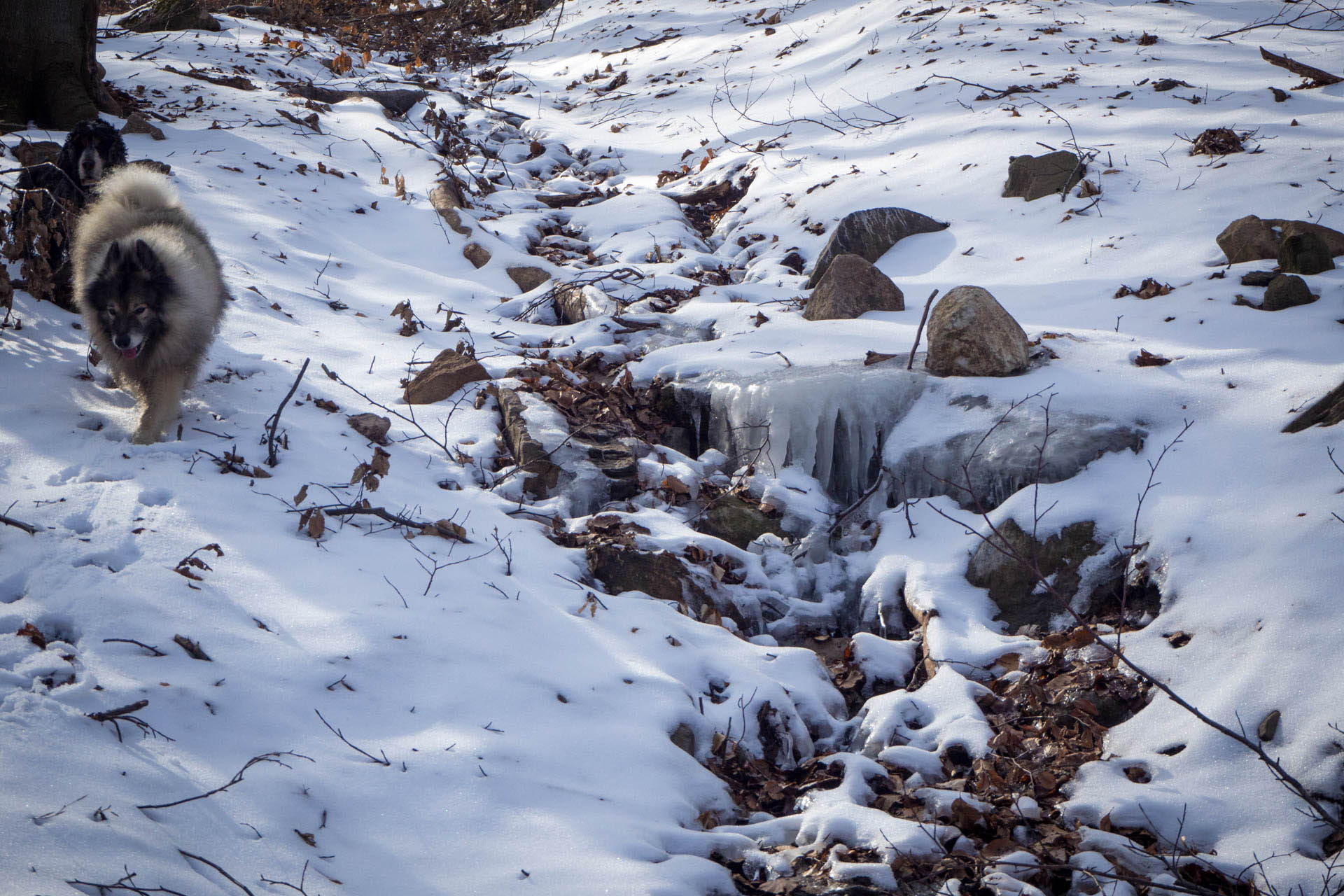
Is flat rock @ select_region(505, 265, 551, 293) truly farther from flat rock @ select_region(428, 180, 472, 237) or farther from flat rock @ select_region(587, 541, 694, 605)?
flat rock @ select_region(587, 541, 694, 605)

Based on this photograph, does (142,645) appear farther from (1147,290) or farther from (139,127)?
(139,127)

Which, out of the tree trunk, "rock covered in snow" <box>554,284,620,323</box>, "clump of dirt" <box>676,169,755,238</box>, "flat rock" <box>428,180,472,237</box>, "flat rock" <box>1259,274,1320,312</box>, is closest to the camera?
"flat rock" <box>1259,274,1320,312</box>

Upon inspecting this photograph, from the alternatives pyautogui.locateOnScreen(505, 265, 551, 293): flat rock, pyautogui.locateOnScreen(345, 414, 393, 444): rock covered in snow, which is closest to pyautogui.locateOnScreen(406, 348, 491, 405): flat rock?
pyautogui.locateOnScreen(345, 414, 393, 444): rock covered in snow

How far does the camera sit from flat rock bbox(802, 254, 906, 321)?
5777 mm

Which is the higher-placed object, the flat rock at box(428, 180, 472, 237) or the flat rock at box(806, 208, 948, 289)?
the flat rock at box(428, 180, 472, 237)

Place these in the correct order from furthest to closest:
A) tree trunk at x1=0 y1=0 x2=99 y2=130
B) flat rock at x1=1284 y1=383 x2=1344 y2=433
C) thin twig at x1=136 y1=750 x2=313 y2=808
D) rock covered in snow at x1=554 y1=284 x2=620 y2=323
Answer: tree trunk at x1=0 y1=0 x2=99 y2=130
rock covered in snow at x1=554 y1=284 x2=620 y2=323
flat rock at x1=1284 y1=383 x2=1344 y2=433
thin twig at x1=136 y1=750 x2=313 y2=808

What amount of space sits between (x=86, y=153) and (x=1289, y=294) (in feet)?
23.8

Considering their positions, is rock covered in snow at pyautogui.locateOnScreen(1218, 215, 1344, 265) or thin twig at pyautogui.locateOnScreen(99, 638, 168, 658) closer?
thin twig at pyautogui.locateOnScreen(99, 638, 168, 658)

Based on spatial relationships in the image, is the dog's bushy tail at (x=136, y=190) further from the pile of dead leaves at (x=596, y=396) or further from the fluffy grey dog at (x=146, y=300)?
the pile of dead leaves at (x=596, y=396)

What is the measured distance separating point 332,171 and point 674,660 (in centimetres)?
744

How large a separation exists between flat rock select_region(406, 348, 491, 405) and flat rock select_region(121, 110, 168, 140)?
5036 mm

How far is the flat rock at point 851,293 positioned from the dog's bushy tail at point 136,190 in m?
4.13

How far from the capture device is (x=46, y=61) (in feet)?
23.8

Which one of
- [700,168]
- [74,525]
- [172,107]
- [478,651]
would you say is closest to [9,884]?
[478,651]
